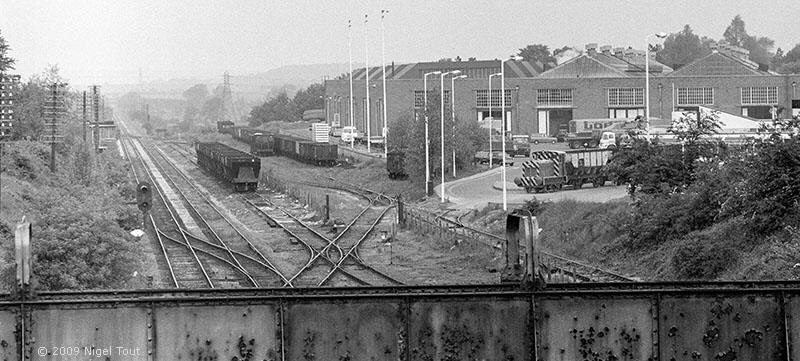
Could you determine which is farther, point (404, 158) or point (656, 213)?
point (404, 158)

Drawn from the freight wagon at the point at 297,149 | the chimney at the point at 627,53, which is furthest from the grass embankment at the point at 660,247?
the chimney at the point at 627,53

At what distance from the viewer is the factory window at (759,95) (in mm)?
100750

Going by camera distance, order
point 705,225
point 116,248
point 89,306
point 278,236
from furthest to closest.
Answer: point 278,236 → point 705,225 → point 116,248 → point 89,306

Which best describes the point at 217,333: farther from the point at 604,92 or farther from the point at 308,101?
the point at 308,101

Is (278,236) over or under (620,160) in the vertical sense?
under

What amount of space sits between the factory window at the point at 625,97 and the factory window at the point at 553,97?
13.2ft

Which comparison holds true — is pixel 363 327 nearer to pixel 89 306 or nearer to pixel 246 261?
pixel 89 306

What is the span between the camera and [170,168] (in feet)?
317

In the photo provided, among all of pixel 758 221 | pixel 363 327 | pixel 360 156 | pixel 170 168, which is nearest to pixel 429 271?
pixel 758 221

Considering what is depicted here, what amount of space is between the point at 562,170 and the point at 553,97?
53.9 meters

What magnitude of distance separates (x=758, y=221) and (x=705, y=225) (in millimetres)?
3829

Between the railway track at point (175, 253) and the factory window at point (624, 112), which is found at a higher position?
the factory window at point (624, 112)

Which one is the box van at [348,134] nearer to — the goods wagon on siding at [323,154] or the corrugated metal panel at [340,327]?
the goods wagon on siding at [323,154]

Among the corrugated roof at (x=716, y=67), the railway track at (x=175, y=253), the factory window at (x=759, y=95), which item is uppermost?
the corrugated roof at (x=716, y=67)
